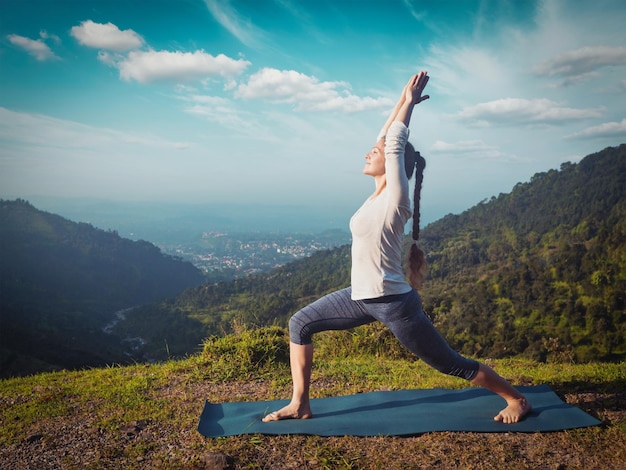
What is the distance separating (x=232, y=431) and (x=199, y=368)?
6.30 feet

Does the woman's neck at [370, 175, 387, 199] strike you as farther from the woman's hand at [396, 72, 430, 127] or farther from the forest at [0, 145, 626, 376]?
the forest at [0, 145, 626, 376]

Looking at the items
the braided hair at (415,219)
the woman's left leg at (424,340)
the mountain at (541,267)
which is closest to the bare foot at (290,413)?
the woman's left leg at (424,340)

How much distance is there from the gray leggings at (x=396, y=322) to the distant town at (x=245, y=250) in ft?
371

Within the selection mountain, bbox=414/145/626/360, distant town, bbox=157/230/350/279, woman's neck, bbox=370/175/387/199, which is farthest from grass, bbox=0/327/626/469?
distant town, bbox=157/230/350/279

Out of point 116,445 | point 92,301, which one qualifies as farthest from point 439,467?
point 92,301

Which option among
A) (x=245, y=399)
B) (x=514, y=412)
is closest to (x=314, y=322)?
(x=245, y=399)

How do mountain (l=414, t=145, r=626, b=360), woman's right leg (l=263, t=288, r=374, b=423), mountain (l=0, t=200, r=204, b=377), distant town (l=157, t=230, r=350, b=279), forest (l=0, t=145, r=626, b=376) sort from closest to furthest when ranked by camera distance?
woman's right leg (l=263, t=288, r=374, b=423) < mountain (l=414, t=145, r=626, b=360) < forest (l=0, t=145, r=626, b=376) < mountain (l=0, t=200, r=204, b=377) < distant town (l=157, t=230, r=350, b=279)

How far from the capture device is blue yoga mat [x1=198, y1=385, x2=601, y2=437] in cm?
341

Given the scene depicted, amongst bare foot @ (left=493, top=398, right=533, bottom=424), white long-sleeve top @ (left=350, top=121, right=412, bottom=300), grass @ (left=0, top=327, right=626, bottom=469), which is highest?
white long-sleeve top @ (left=350, top=121, right=412, bottom=300)

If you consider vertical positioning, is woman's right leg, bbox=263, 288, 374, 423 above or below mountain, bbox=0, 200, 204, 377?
above

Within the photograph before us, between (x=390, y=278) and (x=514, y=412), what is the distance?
150cm

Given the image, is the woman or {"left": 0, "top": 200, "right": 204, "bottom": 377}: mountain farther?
{"left": 0, "top": 200, "right": 204, "bottom": 377}: mountain

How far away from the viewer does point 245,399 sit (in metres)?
4.37

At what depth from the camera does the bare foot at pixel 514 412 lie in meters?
3.53
